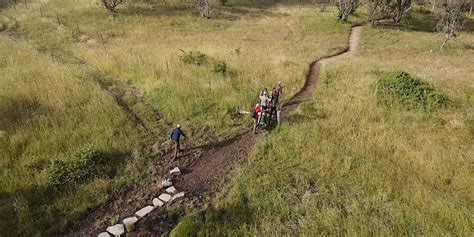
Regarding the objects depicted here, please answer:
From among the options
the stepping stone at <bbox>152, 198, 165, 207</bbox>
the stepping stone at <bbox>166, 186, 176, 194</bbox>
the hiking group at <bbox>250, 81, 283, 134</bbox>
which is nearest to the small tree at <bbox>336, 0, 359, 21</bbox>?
the hiking group at <bbox>250, 81, 283, 134</bbox>

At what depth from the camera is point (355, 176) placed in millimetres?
12359

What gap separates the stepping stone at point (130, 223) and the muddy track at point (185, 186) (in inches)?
5.8

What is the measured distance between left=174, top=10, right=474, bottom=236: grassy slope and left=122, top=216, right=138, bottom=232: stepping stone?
55.8 inches

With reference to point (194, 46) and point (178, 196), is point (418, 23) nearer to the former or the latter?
point (194, 46)

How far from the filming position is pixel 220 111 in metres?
17.3

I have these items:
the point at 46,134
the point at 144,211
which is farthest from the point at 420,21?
the point at 144,211

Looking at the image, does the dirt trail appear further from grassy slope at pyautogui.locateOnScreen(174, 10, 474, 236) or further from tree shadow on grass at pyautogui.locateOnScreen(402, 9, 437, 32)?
tree shadow on grass at pyautogui.locateOnScreen(402, 9, 437, 32)

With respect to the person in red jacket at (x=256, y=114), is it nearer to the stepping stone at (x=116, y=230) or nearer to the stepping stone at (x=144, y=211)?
the stepping stone at (x=144, y=211)

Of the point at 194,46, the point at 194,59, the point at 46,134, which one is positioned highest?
the point at 194,46

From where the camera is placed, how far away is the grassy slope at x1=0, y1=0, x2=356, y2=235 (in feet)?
38.8

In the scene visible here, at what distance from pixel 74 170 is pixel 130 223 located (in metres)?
3.25

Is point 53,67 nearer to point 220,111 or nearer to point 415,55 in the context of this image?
point 220,111

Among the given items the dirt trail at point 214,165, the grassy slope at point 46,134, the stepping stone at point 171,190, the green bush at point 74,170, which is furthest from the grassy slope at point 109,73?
the stepping stone at point 171,190

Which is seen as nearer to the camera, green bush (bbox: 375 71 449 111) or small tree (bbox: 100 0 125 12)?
green bush (bbox: 375 71 449 111)
